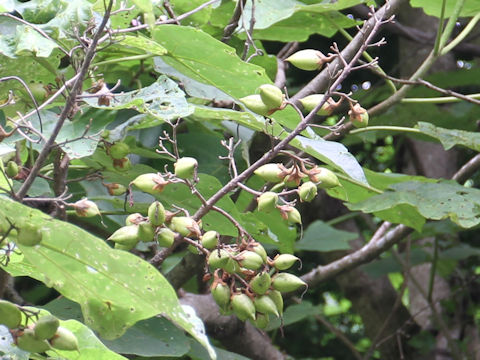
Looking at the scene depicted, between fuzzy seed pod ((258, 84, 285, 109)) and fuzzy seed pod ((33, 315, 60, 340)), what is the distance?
1.34 feet

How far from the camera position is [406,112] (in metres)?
2.47

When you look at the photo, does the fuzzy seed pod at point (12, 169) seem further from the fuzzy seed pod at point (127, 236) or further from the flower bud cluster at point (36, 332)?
the flower bud cluster at point (36, 332)

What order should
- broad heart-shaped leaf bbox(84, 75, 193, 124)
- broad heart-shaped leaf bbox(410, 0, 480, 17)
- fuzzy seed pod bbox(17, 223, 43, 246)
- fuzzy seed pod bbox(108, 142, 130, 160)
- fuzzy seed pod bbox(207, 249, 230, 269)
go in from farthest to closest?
broad heart-shaped leaf bbox(410, 0, 480, 17) < fuzzy seed pod bbox(108, 142, 130, 160) < broad heart-shaped leaf bbox(84, 75, 193, 124) < fuzzy seed pod bbox(207, 249, 230, 269) < fuzzy seed pod bbox(17, 223, 43, 246)

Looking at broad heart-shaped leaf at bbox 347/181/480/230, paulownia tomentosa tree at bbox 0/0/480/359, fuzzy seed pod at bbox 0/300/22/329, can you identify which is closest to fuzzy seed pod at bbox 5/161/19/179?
paulownia tomentosa tree at bbox 0/0/480/359

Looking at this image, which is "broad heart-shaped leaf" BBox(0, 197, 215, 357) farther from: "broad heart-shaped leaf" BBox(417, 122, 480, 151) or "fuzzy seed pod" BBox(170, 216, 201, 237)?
"broad heart-shaped leaf" BBox(417, 122, 480, 151)

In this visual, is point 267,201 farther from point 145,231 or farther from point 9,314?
point 9,314

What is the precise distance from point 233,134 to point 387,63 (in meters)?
1.89

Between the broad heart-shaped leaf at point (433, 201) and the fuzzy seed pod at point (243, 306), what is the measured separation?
563 mm

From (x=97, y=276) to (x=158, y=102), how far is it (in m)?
0.35

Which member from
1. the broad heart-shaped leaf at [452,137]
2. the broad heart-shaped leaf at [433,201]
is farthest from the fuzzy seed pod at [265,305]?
the broad heart-shaped leaf at [452,137]

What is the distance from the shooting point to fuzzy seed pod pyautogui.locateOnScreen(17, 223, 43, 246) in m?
0.78

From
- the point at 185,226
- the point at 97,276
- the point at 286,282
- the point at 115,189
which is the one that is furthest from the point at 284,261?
the point at 115,189

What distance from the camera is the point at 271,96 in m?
1.03

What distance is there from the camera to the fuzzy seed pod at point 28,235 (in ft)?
2.57
